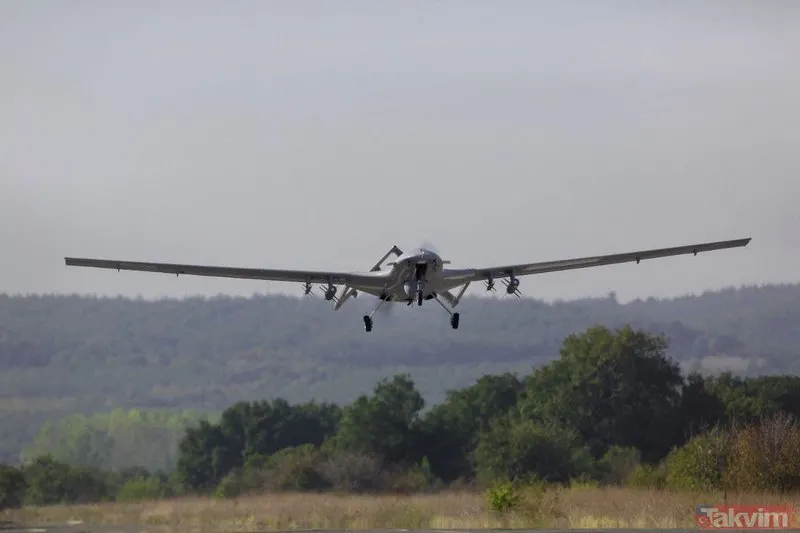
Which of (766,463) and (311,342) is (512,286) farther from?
(311,342)

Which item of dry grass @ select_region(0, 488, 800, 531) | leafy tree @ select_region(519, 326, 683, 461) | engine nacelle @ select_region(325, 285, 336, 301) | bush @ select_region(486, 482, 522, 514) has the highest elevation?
engine nacelle @ select_region(325, 285, 336, 301)

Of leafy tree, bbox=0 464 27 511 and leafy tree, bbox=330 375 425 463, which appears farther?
leafy tree, bbox=330 375 425 463

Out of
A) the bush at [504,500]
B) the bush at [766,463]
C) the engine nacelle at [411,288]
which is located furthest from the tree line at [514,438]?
the engine nacelle at [411,288]

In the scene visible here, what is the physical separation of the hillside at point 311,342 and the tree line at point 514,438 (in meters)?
11.0

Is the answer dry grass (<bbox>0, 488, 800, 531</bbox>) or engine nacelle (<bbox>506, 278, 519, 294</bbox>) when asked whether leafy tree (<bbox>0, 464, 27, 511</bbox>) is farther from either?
engine nacelle (<bbox>506, 278, 519, 294</bbox>)

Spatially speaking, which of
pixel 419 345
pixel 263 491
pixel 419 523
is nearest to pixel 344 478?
pixel 263 491

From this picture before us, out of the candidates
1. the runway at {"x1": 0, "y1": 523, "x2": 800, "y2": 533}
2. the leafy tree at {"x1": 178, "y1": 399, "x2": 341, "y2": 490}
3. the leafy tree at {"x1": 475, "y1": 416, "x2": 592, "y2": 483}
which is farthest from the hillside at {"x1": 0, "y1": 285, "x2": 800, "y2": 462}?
the runway at {"x1": 0, "y1": 523, "x2": 800, "y2": 533}

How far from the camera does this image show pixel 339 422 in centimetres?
8738

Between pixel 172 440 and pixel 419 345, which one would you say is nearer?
pixel 172 440

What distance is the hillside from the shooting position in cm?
9844

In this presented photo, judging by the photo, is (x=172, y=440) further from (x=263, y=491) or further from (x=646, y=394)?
(x=646, y=394)

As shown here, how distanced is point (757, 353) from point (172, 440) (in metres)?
43.8

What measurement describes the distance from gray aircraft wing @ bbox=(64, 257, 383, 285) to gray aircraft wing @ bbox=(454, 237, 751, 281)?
13.9 ft

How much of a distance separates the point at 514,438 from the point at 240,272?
2795 centimetres
